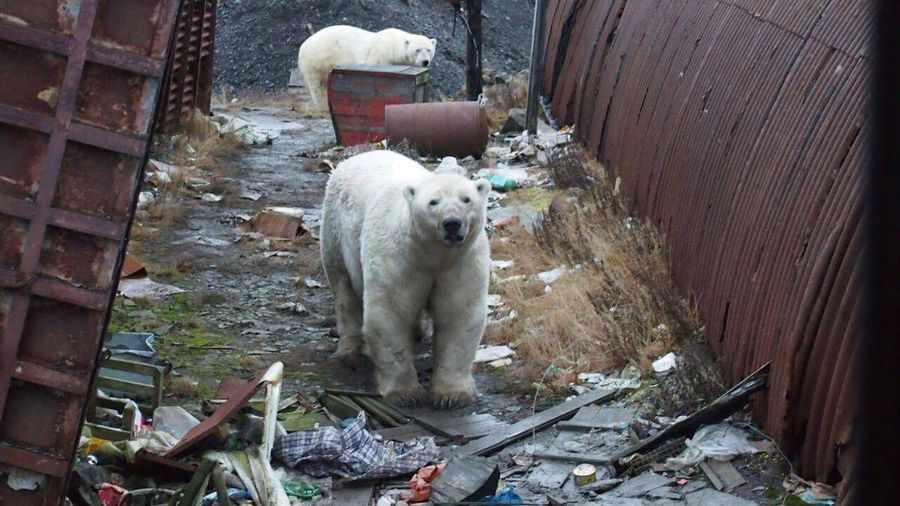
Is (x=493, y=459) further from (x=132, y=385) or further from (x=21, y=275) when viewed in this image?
(x=21, y=275)

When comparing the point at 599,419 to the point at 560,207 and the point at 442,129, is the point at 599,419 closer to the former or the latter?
the point at 560,207

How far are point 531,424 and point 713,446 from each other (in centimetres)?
134

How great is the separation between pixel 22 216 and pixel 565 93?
11569 millimetres

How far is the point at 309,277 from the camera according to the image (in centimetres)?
989

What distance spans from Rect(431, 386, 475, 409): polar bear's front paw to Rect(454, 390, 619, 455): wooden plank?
44 centimetres

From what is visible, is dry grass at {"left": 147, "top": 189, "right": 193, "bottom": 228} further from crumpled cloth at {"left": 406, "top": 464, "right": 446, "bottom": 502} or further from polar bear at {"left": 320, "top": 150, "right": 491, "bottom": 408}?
crumpled cloth at {"left": 406, "top": 464, "right": 446, "bottom": 502}

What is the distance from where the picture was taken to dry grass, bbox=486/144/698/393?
7047mm

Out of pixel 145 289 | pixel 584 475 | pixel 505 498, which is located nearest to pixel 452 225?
pixel 584 475

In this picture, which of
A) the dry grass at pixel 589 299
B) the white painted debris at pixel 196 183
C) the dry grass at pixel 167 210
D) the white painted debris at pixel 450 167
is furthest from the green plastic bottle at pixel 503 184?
the white painted debris at pixel 196 183

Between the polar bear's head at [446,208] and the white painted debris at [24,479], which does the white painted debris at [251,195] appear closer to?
the polar bear's head at [446,208]

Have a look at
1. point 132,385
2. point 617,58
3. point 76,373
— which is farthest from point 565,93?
point 76,373

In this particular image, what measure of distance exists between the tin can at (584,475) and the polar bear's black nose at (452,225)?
1.54 meters

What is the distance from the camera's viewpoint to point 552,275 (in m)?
8.88

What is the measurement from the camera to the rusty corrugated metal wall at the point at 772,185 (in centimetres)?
471
